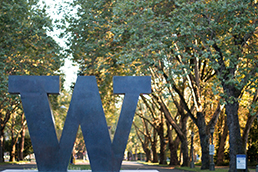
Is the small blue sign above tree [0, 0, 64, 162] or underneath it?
underneath

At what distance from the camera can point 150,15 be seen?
20484 mm

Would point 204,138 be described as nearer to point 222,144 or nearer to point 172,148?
point 222,144

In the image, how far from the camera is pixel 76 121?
10.9m

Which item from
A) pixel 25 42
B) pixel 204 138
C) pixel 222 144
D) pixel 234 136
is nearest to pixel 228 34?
pixel 234 136

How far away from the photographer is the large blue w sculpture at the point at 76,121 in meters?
10.7

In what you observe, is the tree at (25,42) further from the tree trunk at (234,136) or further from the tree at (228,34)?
the tree trunk at (234,136)

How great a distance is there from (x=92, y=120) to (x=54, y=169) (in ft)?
6.02

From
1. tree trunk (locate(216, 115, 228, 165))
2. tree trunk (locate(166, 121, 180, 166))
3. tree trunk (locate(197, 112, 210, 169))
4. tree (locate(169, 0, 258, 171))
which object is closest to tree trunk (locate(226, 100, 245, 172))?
tree (locate(169, 0, 258, 171))

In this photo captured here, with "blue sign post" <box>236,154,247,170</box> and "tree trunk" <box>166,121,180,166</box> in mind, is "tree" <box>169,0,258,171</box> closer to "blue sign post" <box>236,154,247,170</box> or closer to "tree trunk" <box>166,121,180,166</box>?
"blue sign post" <box>236,154,247,170</box>

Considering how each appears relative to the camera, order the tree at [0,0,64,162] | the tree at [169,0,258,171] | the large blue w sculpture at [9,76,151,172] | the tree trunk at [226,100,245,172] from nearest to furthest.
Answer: the large blue w sculpture at [9,76,151,172] → the tree at [169,0,258,171] → the tree trunk at [226,100,245,172] → the tree at [0,0,64,162]

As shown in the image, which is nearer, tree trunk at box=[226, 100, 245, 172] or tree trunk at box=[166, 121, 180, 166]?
tree trunk at box=[226, 100, 245, 172]

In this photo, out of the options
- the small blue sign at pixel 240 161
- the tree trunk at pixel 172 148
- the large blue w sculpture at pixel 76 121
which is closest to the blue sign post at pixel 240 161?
the small blue sign at pixel 240 161

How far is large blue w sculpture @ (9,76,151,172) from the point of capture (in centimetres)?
1070

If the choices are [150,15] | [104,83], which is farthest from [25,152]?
[150,15]
